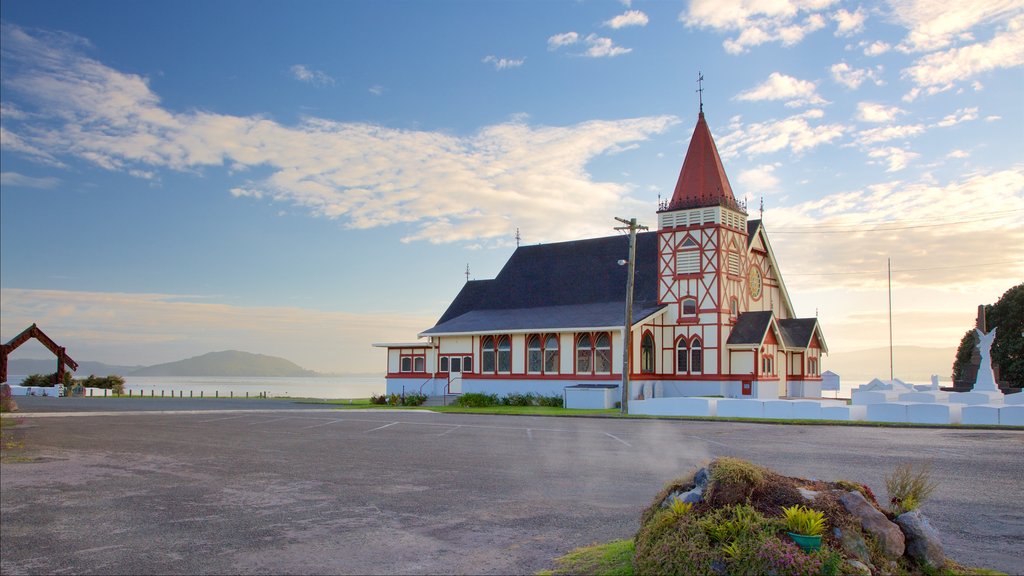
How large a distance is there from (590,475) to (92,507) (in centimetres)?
826

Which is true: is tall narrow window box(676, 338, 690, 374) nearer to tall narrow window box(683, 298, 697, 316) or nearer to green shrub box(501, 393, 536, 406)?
tall narrow window box(683, 298, 697, 316)

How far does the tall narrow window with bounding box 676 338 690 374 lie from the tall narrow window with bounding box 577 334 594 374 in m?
5.10

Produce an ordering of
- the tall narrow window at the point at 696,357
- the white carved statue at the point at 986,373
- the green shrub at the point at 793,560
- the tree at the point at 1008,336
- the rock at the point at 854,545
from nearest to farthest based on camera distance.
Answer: the green shrub at the point at 793,560 → the rock at the point at 854,545 → the white carved statue at the point at 986,373 → the tall narrow window at the point at 696,357 → the tree at the point at 1008,336

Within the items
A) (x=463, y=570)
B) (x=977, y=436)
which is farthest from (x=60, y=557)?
(x=977, y=436)

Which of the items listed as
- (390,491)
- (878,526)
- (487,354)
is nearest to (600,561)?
(878,526)

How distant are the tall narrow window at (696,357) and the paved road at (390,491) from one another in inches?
775

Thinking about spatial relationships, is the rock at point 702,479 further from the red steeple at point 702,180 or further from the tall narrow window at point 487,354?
the tall narrow window at point 487,354

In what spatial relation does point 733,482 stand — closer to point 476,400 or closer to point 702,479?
point 702,479

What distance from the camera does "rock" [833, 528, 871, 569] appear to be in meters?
6.78

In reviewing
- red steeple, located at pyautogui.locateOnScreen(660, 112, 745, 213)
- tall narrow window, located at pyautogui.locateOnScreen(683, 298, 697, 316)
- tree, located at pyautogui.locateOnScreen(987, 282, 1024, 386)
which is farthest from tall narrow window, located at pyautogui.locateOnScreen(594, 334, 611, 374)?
tree, located at pyautogui.locateOnScreen(987, 282, 1024, 386)

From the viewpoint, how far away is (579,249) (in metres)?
53.3

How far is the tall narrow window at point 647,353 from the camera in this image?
43844mm

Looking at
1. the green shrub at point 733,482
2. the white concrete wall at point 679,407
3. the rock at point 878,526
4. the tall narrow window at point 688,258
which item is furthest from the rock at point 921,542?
the tall narrow window at point 688,258

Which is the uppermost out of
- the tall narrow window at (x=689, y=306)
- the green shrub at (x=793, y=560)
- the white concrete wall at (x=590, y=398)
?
the tall narrow window at (x=689, y=306)
